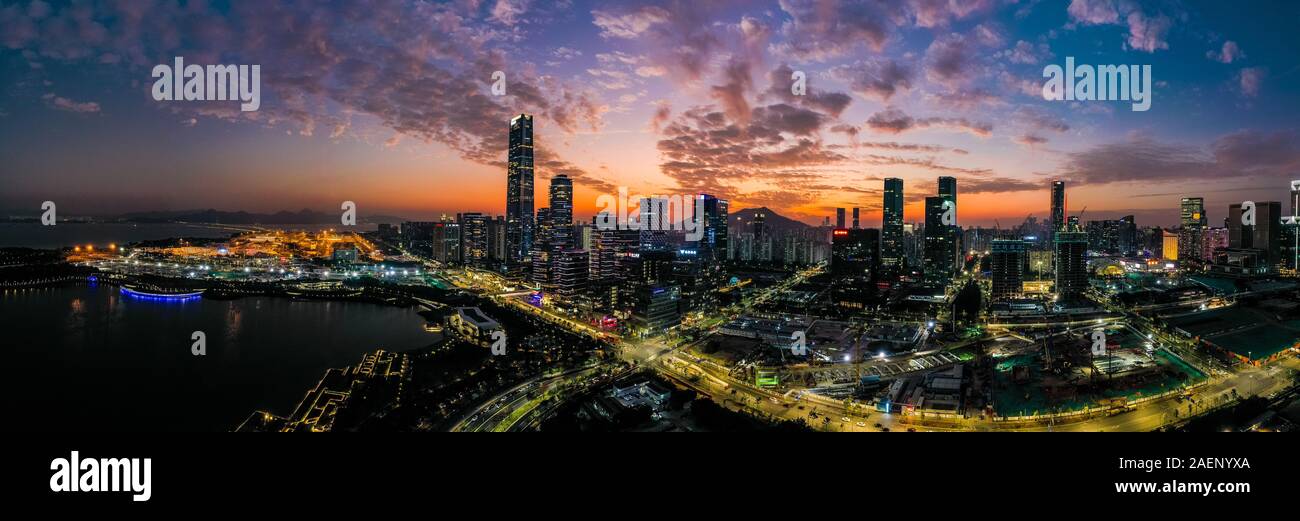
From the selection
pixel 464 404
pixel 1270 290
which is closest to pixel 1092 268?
pixel 1270 290

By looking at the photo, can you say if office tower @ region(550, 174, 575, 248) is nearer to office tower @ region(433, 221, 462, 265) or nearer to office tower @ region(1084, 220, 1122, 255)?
office tower @ region(433, 221, 462, 265)

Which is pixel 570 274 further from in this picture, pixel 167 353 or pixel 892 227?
pixel 892 227

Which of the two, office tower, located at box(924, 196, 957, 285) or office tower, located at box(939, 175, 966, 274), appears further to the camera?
office tower, located at box(939, 175, 966, 274)

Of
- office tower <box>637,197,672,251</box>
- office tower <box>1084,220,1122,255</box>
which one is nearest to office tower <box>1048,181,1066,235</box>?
office tower <box>1084,220,1122,255</box>

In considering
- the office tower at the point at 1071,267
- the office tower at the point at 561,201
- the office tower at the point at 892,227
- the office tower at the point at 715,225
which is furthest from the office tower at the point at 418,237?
the office tower at the point at 1071,267

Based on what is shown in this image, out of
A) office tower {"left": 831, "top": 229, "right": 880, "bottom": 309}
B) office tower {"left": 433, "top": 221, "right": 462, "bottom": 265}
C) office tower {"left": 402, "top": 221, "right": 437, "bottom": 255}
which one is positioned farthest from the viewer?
office tower {"left": 402, "top": 221, "right": 437, "bottom": 255}

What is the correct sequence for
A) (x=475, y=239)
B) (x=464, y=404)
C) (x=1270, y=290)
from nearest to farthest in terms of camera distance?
1. (x=464, y=404)
2. (x=1270, y=290)
3. (x=475, y=239)
